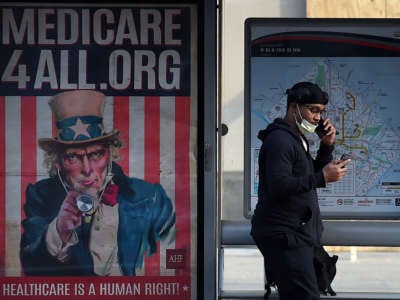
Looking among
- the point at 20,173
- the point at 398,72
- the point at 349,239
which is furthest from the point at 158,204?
the point at 398,72

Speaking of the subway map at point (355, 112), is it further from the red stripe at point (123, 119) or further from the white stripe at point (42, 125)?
the white stripe at point (42, 125)

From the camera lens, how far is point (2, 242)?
5570 mm

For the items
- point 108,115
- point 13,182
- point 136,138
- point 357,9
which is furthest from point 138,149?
point 357,9

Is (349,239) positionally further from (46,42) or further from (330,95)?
(46,42)

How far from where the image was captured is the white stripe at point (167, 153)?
18.4ft

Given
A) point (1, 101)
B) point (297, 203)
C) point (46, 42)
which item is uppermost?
point (46, 42)

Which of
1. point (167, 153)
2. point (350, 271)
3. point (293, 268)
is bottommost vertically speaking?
point (350, 271)

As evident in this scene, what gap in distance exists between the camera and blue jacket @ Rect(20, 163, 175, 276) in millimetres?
5570

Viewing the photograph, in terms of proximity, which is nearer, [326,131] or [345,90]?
[326,131]

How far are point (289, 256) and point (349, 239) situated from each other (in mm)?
1438

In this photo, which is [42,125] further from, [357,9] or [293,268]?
[357,9]

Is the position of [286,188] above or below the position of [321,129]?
below

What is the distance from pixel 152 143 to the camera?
18.4 feet

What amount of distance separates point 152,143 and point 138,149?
0.10 m
